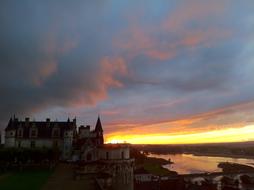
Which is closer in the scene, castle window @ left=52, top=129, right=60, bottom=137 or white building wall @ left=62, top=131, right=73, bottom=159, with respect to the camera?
white building wall @ left=62, top=131, right=73, bottom=159

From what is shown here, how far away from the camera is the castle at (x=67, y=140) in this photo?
60.7m

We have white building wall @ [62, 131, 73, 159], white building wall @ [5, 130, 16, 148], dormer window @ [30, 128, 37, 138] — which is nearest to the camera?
white building wall @ [62, 131, 73, 159]

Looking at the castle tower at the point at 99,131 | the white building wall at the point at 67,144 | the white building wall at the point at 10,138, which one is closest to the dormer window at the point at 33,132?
the white building wall at the point at 10,138

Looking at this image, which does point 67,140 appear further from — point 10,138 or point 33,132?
point 10,138

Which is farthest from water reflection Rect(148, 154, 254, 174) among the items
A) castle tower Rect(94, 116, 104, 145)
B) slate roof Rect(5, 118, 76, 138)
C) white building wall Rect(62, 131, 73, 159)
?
slate roof Rect(5, 118, 76, 138)

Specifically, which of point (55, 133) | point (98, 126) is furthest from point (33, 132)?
point (98, 126)

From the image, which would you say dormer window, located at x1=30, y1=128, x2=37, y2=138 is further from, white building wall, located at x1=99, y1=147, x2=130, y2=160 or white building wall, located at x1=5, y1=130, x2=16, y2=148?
white building wall, located at x1=99, y1=147, x2=130, y2=160

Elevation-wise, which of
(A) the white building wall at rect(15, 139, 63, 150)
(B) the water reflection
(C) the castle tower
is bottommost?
(B) the water reflection

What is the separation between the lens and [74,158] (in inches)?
2468

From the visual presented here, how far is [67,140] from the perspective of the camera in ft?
222

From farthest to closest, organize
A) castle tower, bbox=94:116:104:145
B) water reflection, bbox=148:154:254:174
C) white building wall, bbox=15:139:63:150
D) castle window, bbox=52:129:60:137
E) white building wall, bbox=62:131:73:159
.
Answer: water reflection, bbox=148:154:254:174 < castle window, bbox=52:129:60:137 < white building wall, bbox=15:139:63:150 < white building wall, bbox=62:131:73:159 < castle tower, bbox=94:116:104:145

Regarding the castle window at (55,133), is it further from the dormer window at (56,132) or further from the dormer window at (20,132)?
the dormer window at (20,132)

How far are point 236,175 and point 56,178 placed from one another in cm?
3721

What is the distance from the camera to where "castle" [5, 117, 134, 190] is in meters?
60.7
